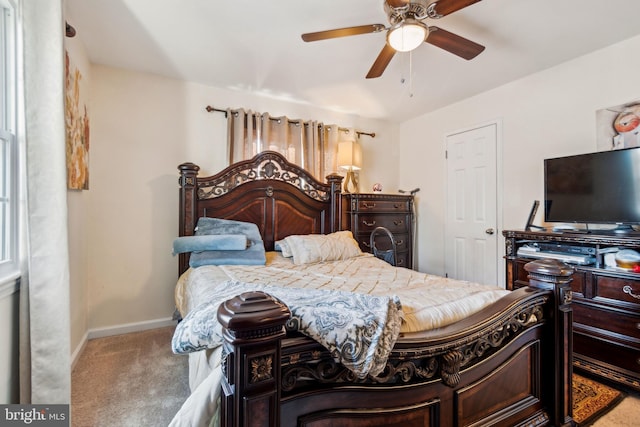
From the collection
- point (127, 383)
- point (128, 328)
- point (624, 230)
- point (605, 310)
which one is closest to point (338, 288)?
point (127, 383)

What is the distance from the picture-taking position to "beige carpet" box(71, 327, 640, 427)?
167cm

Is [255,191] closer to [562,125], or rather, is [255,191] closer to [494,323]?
[494,323]

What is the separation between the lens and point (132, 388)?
6.36 feet

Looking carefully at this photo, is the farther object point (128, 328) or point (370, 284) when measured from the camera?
point (128, 328)

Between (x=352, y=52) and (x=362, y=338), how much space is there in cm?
247

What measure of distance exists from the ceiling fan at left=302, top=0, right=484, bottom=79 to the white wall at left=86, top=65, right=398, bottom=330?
184cm

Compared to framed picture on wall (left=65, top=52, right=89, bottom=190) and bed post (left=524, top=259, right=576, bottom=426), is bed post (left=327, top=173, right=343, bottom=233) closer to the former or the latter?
bed post (left=524, top=259, right=576, bottom=426)

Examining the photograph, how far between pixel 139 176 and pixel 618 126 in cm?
428

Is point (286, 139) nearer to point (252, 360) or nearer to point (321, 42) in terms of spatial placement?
point (321, 42)

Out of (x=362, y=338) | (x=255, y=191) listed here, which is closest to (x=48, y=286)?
(x=362, y=338)

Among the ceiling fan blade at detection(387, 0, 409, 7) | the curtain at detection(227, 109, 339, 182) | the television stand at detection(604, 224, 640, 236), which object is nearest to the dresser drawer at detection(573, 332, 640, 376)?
the television stand at detection(604, 224, 640, 236)

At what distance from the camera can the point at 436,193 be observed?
4.04m

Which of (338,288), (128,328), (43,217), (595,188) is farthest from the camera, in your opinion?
(128,328)

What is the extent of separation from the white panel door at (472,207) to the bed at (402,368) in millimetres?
1861
